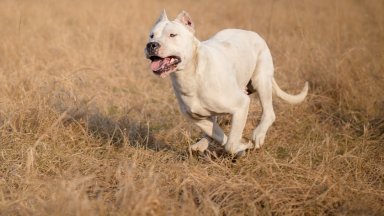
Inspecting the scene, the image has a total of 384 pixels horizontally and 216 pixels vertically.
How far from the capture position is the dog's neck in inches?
186

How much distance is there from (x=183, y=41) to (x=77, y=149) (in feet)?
4.92

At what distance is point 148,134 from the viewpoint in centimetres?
571

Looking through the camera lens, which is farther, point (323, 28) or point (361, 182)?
point (323, 28)

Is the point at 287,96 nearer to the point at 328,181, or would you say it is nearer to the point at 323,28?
the point at 328,181

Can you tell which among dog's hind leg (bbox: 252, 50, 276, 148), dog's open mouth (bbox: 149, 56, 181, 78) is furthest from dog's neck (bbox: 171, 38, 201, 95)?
dog's hind leg (bbox: 252, 50, 276, 148)

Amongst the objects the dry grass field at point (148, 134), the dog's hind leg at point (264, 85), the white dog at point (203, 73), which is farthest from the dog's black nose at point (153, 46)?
the dog's hind leg at point (264, 85)

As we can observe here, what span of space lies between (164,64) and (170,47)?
143 mm

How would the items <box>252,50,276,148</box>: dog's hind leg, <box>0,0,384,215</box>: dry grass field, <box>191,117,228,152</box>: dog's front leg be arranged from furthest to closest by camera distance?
<box>252,50,276,148</box>: dog's hind leg, <box>191,117,228,152</box>: dog's front leg, <box>0,0,384,215</box>: dry grass field

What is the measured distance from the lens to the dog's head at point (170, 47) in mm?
4551

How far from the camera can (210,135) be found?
525 centimetres

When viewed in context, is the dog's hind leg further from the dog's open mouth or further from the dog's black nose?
the dog's black nose

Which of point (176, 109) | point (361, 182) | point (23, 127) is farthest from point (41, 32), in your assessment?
point (361, 182)

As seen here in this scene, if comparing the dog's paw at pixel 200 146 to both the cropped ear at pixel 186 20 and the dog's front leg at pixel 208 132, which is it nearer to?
the dog's front leg at pixel 208 132

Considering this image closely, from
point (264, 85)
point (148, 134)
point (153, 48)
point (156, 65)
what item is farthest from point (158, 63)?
point (264, 85)
